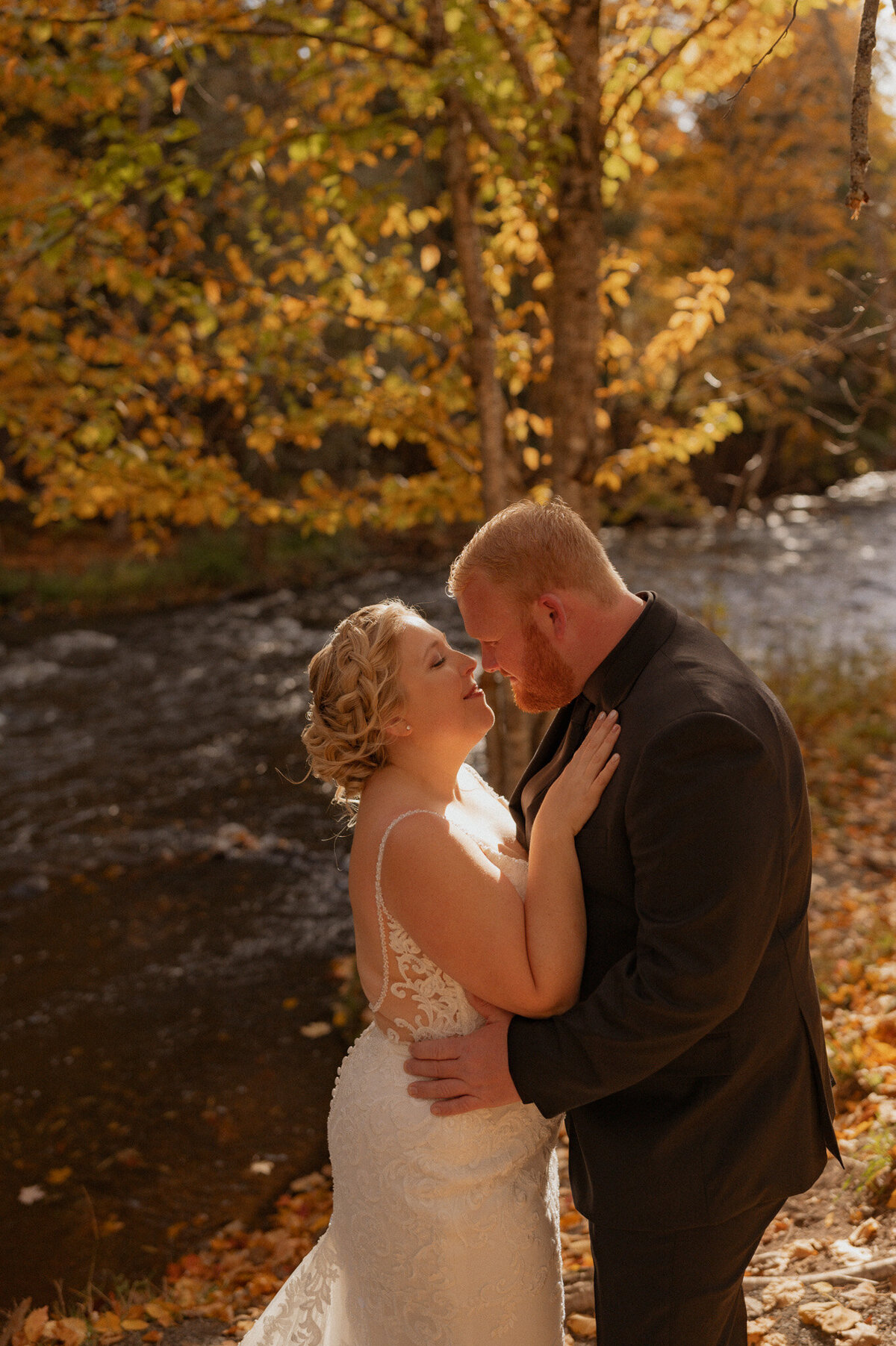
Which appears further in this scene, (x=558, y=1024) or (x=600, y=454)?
(x=600, y=454)

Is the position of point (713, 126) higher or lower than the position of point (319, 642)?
higher

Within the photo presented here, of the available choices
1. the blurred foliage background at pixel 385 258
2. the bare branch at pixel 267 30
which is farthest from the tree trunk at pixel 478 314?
the bare branch at pixel 267 30

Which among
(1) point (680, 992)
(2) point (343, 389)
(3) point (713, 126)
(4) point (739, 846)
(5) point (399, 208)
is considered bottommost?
(1) point (680, 992)

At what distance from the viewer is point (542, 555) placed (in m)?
2.30

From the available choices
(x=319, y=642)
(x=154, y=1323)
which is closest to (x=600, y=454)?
(x=154, y=1323)

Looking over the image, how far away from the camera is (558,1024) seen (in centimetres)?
218

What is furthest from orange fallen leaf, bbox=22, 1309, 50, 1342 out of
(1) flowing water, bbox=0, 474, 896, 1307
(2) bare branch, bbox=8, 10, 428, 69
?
(2) bare branch, bbox=8, 10, 428, 69

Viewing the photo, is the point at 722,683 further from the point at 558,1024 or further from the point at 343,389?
the point at 343,389

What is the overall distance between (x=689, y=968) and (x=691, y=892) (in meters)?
0.14

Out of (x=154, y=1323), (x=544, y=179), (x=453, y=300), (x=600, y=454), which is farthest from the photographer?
(x=453, y=300)

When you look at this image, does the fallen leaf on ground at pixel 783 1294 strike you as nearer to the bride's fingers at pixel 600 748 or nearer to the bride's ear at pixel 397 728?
the bride's fingers at pixel 600 748

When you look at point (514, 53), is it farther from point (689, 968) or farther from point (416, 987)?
point (689, 968)

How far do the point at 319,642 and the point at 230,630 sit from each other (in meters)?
1.81

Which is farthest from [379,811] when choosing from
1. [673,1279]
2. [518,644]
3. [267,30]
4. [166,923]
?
[166,923]
